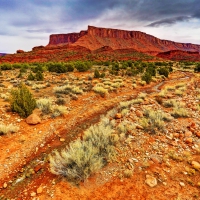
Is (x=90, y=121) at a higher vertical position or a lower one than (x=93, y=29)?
lower

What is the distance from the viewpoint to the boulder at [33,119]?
6.72 metres

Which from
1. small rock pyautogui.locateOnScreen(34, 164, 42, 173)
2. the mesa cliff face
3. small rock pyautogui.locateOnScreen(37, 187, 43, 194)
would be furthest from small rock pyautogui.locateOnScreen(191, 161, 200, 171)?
the mesa cliff face

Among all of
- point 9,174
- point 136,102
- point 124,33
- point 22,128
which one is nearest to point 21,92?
point 22,128

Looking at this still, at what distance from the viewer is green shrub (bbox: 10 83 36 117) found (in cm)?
725

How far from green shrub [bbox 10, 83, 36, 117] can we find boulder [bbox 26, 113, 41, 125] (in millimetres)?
410

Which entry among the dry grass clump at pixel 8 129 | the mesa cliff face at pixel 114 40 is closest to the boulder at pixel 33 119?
the dry grass clump at pixel 8 129

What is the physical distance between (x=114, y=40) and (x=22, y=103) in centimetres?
13825

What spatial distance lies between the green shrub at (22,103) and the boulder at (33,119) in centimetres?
41

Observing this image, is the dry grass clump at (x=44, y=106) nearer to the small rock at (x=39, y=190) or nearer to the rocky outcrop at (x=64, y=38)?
the small rock at (x=39, y=190)

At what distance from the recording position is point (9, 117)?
22.9ft

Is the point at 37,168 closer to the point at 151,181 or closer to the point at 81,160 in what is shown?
the point at 81,160

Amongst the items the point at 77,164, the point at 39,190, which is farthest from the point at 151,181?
the point at 39,190

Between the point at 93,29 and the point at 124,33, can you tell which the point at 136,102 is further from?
the point at 124,33

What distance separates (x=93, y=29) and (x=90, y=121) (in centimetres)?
13612
